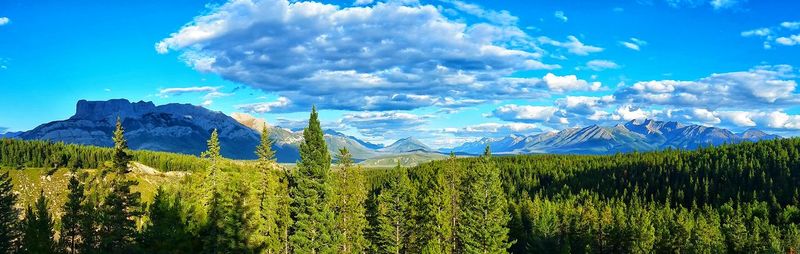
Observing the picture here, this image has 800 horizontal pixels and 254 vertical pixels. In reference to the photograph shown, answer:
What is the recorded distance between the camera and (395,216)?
7706 cm

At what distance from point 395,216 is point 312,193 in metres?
33.0

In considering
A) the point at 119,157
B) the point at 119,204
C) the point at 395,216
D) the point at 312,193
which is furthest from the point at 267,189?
the point at 395,216

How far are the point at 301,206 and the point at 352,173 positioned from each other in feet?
91.3

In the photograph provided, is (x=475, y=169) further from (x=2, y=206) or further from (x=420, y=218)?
(x=2, y=206)

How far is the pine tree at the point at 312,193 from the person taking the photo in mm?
45469

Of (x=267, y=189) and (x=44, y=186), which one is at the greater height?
(x=267, y=189)

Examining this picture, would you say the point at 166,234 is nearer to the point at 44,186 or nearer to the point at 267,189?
the point at 267,189

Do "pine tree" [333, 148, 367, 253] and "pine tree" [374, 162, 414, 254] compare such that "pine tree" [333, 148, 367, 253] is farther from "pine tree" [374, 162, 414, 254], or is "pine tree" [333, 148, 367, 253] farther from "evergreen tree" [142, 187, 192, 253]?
"evergreen tree" [142, 187, 192, 253]

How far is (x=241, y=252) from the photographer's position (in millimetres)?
46469

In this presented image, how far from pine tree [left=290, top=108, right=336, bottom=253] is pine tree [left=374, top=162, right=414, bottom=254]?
2810 centimetres

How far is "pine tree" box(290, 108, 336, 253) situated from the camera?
45469 millimetres

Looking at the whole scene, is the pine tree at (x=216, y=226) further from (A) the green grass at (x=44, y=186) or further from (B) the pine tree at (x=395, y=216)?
(A) the green grass at (x=44, y=186)

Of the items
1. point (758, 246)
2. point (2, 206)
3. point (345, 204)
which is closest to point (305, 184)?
point (345, 204)

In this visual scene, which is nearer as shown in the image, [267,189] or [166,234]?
[166,234]
